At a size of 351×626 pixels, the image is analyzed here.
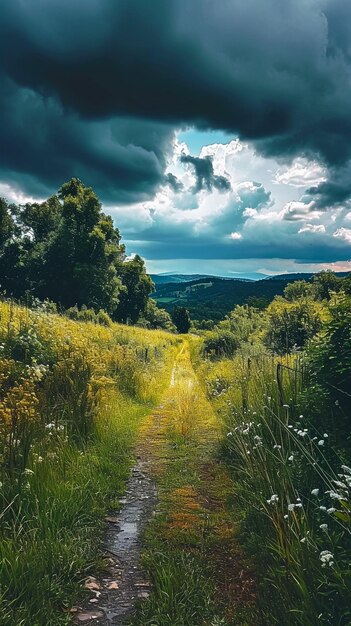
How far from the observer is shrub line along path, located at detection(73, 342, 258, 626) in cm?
364

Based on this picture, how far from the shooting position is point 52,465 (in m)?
5.50

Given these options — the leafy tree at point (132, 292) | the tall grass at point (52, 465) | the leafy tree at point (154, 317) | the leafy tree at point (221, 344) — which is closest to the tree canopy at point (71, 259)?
the leafy tree at point (132, 292)

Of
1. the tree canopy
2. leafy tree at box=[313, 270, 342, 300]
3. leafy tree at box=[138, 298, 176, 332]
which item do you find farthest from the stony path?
leafy tree at box=[138, 298, 176, 332]

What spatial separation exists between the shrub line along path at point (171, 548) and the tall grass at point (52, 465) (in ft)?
0.82

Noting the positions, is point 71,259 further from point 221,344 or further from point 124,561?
point 124,561

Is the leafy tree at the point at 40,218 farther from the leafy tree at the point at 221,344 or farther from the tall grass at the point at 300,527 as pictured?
the tall grass at the point at 300,527

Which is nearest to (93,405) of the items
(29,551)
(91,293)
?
(29,551)

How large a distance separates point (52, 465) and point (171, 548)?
1.79 metres

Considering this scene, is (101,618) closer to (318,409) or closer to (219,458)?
(318,409)

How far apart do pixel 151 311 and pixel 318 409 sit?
248 ft

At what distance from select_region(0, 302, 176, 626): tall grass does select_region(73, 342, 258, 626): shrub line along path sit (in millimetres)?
250

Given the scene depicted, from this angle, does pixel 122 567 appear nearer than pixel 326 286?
Yes

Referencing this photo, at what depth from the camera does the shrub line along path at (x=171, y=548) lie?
364 cm

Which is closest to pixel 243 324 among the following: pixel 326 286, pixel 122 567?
pixel 122 567
